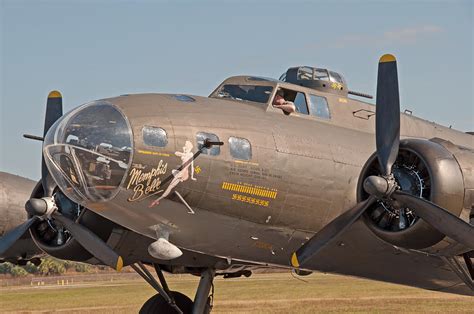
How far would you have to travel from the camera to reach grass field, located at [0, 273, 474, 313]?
3028 cm

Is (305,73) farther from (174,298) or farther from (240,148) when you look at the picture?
(174,298)

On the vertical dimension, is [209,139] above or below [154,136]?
below

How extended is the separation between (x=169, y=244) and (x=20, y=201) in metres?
7.25

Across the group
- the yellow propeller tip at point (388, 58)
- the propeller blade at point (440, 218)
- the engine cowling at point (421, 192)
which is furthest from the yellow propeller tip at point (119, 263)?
the yellow propeller tip at point (388, 58)

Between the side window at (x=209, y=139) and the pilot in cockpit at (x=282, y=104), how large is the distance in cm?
209

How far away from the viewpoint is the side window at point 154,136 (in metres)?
13.0

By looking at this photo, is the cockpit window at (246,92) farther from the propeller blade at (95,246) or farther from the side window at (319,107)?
the propeller blade at (95,246)

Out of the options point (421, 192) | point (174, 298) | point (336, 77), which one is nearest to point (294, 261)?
point (421, 192)

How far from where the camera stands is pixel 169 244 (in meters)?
13.9

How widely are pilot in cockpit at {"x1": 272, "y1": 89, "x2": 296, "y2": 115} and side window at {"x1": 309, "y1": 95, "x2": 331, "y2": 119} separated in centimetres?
46

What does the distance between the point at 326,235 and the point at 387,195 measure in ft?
4.55

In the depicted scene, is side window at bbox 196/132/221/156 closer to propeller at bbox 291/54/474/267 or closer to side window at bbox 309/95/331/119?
propeller at bbox 291/54/474/267

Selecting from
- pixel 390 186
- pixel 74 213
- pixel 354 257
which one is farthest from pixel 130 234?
pixel 390 186

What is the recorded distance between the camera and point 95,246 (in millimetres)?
15406
